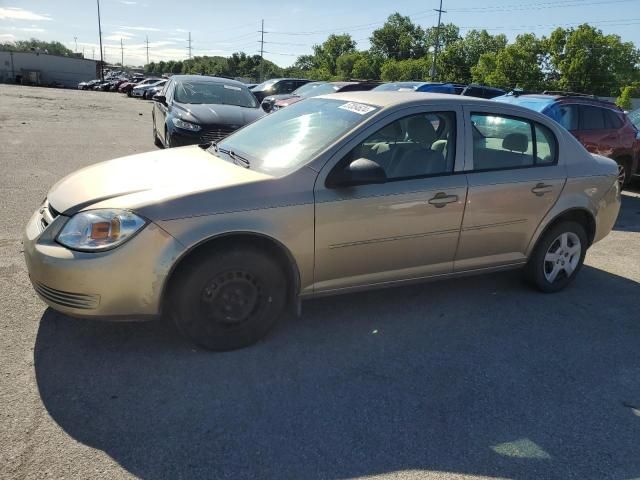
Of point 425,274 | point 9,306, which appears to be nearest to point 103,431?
point 9,306

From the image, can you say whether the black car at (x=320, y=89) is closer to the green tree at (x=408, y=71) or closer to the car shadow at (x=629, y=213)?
the car shadow at (x=629, y=213)

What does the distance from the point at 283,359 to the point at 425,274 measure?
4.31 ft

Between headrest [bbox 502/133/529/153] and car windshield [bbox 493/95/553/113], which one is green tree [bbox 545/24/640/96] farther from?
headrest [bbox 502/133/529/153]

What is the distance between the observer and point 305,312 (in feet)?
13.4

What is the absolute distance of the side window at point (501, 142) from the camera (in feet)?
13.6

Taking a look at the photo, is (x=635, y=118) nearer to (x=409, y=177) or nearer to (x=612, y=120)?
(x=612, y=120)

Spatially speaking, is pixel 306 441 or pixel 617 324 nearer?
pixel 306 441

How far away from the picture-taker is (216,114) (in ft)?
28.5

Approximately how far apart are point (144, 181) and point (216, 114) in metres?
5.58

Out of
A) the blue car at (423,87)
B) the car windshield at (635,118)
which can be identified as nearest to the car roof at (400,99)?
the car windshield at (635,118)

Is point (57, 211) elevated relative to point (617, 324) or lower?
elevated

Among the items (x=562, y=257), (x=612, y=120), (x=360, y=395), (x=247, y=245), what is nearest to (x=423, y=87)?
(x=612, y=120)

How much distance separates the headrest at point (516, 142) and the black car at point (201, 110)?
469cm

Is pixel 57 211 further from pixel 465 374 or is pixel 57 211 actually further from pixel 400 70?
pixel 400 70
